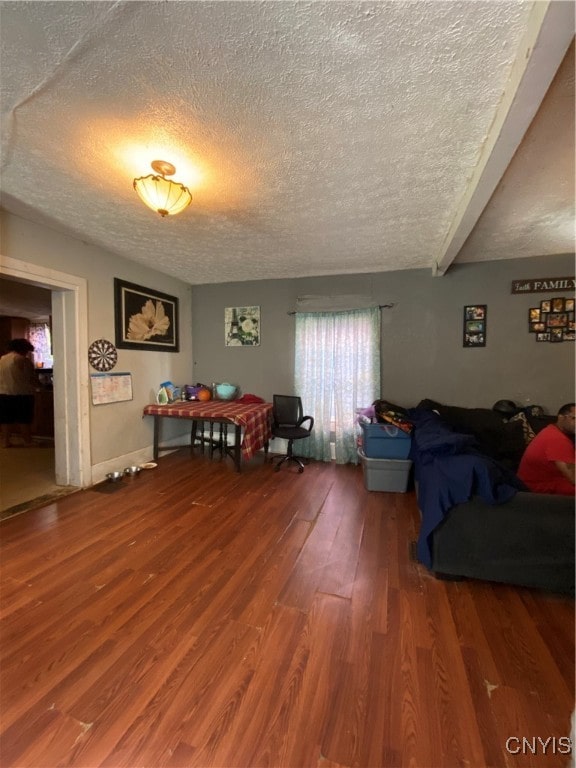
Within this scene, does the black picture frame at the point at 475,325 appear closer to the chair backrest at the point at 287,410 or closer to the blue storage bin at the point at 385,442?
the blue storage bin at the point at 385,442

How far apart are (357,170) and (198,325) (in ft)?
10.2

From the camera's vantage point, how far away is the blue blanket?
1.38 meters

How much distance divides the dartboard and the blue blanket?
9.77 feet

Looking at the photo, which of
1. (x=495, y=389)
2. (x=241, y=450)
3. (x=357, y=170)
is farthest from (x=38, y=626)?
(x=495, y=389)

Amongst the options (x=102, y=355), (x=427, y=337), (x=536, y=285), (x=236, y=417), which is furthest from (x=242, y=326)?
(x=536, y=285)

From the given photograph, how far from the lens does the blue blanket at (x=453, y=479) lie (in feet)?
4.52

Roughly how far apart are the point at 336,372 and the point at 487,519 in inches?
93.2

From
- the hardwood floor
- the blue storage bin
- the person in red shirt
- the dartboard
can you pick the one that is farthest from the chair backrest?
the person in red shirt

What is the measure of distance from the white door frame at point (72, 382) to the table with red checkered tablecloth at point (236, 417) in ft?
2.57

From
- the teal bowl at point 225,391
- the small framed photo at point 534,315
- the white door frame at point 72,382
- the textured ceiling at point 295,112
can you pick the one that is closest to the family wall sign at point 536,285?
the small framed photo at point 534,315

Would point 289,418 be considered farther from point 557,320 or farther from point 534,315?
point 534,315

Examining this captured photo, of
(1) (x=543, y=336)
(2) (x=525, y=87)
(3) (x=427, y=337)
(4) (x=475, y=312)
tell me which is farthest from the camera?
(3) (x=427, y=337)

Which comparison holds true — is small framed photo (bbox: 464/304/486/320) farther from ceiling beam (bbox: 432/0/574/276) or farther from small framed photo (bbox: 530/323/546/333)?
ceiling beam (bbox: 432/0/574/276)

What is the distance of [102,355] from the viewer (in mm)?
2990
